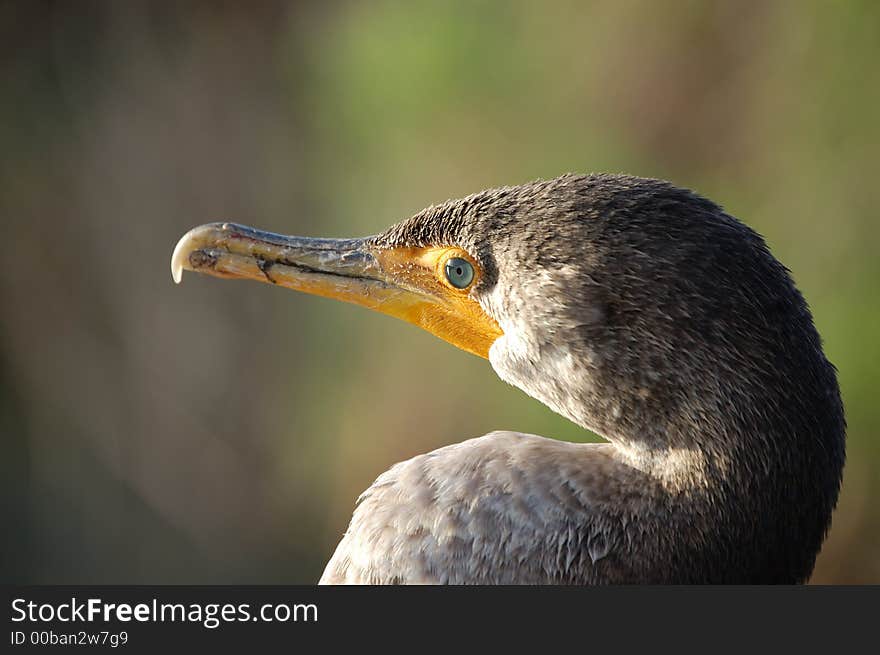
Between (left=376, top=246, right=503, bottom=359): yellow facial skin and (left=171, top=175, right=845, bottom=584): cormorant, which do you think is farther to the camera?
(left=376, top=246, right=503, bottom=359): yellow facial skin

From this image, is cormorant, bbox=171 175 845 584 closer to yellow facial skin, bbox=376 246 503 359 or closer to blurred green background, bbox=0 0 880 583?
yellow facial skin, bbox=376 246 503 359

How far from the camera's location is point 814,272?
11.7 ft

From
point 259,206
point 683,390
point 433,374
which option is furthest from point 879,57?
point 259,206

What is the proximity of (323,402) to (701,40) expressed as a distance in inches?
101

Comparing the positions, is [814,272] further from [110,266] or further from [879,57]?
[110,266]

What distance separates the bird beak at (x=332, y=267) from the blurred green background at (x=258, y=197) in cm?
218

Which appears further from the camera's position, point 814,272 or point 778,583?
point 814,272

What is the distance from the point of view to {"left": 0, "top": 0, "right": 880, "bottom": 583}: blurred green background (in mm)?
3938

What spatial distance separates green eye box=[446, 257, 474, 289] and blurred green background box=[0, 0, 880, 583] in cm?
224

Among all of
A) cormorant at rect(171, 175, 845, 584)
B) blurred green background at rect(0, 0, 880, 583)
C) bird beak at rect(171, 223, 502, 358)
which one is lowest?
cormorant at rect(171, 175, 845, 584)

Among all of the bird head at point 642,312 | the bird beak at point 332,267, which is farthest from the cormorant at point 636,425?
the bird beak at point 332,267

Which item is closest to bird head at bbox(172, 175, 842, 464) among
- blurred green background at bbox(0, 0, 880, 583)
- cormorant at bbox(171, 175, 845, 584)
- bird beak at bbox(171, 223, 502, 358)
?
cormorant at bbox(171, 175, 845, 584)

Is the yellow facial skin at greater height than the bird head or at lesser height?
greater

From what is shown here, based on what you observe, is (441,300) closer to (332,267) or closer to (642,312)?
(332,267)
